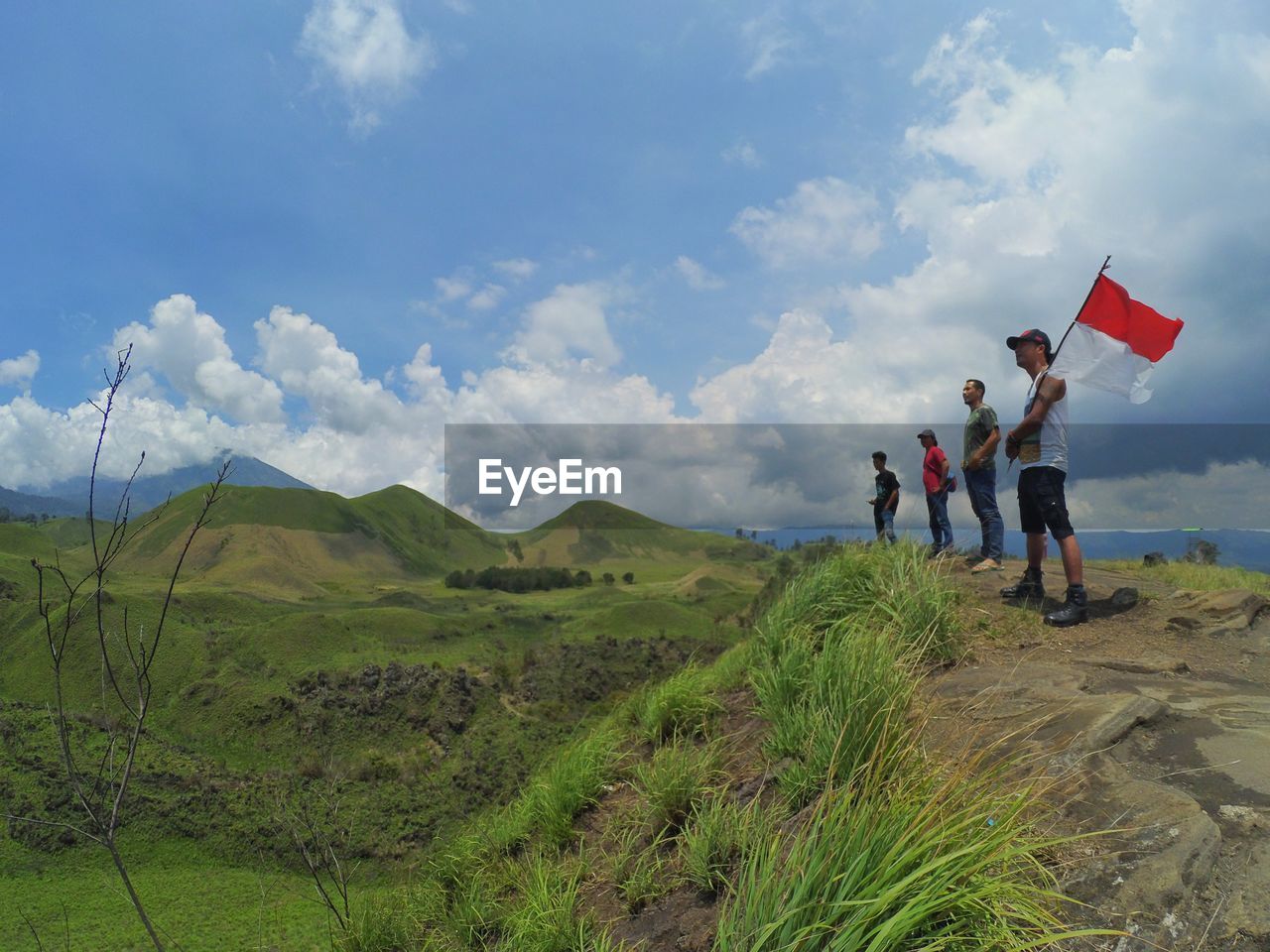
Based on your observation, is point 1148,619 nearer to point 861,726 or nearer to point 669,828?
point 861,726

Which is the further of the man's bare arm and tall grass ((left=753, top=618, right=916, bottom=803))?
the man's bare arm

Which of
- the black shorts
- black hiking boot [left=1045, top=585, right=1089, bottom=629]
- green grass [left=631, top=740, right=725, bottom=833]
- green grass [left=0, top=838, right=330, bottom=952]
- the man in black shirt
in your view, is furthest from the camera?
green grass [left=0, top=838, right=330, bottom=952]

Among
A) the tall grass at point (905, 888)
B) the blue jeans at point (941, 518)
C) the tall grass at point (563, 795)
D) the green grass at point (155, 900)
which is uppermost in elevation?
the blue jeans at point (941, 518)

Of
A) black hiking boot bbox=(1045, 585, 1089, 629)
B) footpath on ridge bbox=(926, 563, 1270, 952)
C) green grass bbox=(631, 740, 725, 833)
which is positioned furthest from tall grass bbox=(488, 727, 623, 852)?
black hiking boot bbox=(1045, 585, 1089, 629)

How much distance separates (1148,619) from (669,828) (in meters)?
6.00

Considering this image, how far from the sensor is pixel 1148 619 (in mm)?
7160

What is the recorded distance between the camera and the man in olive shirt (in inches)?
335

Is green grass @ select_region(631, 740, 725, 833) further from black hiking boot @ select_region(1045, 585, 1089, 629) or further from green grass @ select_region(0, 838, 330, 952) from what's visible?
green grass @ select_region(0, 838, 330, 952)

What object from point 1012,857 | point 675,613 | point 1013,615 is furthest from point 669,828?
point 675,613

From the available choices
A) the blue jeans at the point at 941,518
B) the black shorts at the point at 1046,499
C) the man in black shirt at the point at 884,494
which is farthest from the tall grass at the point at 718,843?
the man in black shirt at the point at 884,494

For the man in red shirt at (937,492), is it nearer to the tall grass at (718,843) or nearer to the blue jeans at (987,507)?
the blue jeans at (987,507)

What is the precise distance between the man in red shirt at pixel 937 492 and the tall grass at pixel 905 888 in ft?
24.7

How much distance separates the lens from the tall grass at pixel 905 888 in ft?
7.87

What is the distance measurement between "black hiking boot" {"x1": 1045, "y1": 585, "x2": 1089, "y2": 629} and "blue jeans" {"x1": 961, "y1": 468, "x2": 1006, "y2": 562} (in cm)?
208
